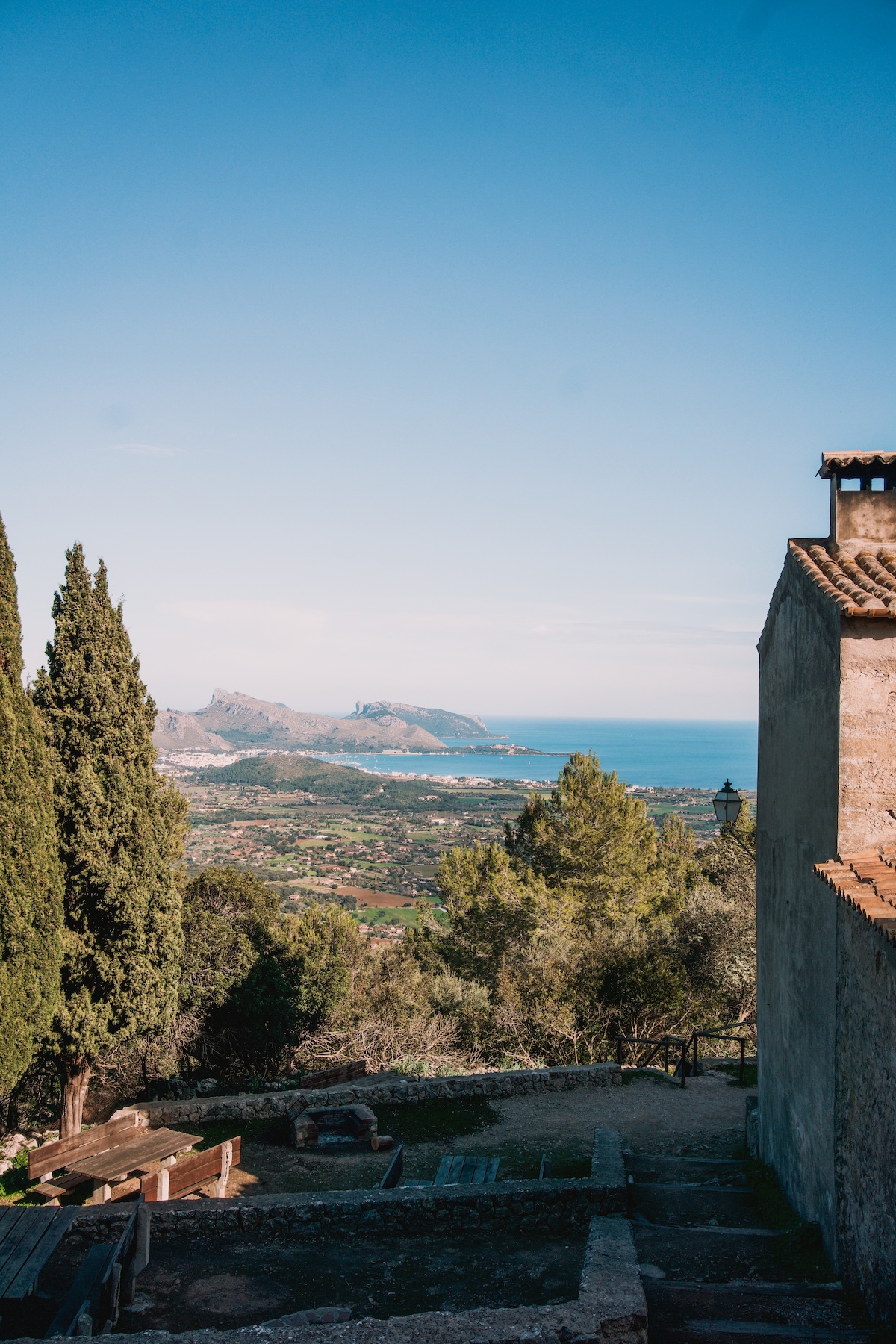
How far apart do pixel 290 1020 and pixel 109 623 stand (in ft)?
27.4

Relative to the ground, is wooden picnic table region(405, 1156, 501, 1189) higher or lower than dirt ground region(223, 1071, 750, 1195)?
higher

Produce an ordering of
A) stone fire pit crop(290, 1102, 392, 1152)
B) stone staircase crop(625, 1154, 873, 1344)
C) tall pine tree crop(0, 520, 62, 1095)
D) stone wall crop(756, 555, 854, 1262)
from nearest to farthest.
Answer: stone staircase crop(625, 1154, 873, 1344) → stone wall crop(756, 555, 854, 1262) → tall pine tree crop(0, 520, 62, 1095) → stone fire pit crop(290, 1102, 392, 1152)

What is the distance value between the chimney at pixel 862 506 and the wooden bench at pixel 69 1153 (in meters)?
9.45

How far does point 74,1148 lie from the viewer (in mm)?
9359

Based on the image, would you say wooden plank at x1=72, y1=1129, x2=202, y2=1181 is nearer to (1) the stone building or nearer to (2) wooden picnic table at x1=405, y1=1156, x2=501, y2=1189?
(2) wooden picnic table at x1=405, y1=1156, x2=501, y2=1189

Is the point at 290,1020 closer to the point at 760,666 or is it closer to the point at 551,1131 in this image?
the point at 551,1131

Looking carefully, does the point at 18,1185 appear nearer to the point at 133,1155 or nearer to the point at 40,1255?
the point at 133,1155

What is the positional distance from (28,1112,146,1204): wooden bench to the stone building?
6.73m

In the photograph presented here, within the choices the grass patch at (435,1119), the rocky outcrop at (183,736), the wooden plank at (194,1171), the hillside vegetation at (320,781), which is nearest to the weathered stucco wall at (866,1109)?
the wooden plank at (194,1171)

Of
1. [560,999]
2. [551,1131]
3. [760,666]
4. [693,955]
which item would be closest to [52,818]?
[551,1131]

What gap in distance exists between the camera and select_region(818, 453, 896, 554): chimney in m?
8.34

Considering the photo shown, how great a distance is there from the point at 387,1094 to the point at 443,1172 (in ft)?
10.7

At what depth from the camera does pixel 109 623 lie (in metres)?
11.8

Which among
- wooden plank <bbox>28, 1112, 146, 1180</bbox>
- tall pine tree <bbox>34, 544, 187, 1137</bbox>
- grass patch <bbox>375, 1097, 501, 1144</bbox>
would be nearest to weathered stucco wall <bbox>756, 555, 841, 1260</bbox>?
grass patch <bbox>375, 1097, 501, 1144</bbox>
